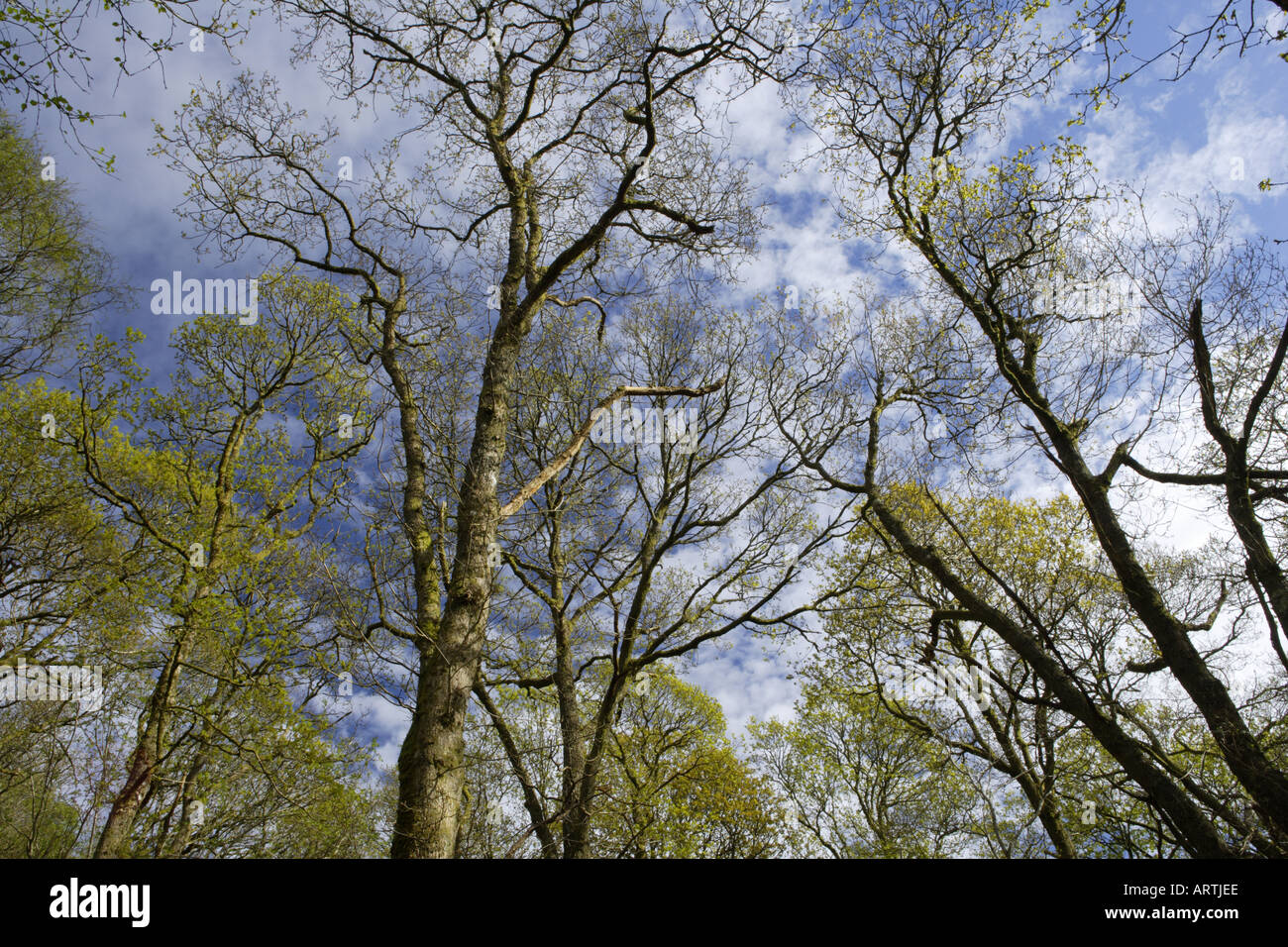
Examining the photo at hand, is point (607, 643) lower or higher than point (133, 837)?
higher

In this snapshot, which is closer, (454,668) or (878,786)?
(454,668)

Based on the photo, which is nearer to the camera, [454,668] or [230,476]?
[454,668]

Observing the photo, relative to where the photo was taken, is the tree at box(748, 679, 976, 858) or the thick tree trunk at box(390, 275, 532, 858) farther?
the tree at box(748, 679, 976, 858)

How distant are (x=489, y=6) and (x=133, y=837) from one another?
10209 mm

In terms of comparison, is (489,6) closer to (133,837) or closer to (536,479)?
(536,479)

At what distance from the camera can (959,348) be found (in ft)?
30.5

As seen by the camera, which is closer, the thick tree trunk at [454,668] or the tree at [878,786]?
the thick tree trunk at [454,668]
